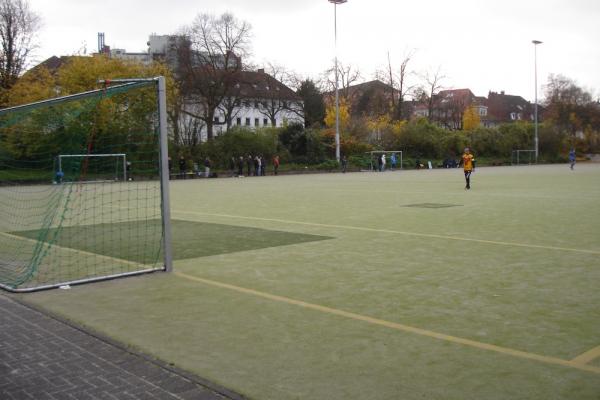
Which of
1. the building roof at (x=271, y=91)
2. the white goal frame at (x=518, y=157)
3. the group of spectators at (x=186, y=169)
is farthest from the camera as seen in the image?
the building roof at (x=271, y=91)

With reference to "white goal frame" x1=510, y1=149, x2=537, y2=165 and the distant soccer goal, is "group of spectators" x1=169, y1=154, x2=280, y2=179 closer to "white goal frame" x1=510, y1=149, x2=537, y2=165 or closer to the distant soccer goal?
"white goal frame" x1=510, y1=149, x2=537, y2=165

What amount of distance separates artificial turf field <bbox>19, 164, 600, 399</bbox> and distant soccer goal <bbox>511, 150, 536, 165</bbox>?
59.9 m

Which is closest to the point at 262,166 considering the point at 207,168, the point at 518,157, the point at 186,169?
the point at 207,168

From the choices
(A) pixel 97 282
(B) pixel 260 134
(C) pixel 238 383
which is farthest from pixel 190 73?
(C) pixel 238 383

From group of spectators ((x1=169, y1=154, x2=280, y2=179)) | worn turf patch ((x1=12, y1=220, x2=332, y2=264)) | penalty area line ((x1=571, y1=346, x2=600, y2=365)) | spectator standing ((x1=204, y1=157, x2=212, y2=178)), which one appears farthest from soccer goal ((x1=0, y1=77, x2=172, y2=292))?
spectator standing ((x1=204, y1=157, x2=212, y2=178))

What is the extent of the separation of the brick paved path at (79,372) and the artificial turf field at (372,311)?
0.21m

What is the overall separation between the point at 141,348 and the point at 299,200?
1544 cm

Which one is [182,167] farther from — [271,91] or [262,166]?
[271,91]

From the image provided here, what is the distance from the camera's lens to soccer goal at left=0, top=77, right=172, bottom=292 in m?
8.12

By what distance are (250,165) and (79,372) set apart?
43471 mm

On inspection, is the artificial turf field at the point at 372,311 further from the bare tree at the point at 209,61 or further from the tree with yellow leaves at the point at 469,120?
the tree with yellow leaves at the point at 469,120

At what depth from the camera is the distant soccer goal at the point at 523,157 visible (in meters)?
68.4

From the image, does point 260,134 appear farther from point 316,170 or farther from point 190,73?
point 190,73

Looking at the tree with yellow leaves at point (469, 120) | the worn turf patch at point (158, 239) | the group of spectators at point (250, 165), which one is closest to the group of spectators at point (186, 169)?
the group of spectators at point (250, 165)
